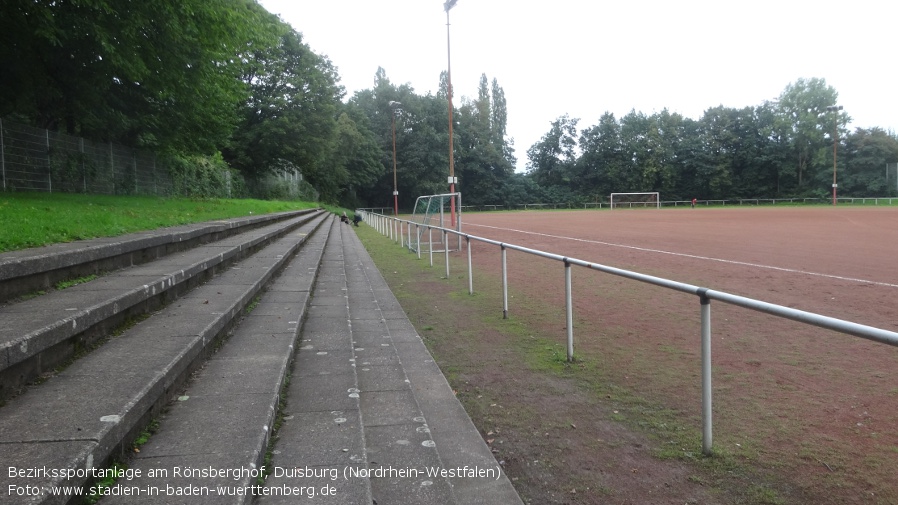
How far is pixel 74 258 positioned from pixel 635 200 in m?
75.3

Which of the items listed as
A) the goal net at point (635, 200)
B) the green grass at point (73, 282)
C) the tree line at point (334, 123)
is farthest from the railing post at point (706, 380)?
the goal net at point (635, 200)

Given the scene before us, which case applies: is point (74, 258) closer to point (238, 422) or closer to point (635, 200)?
point (238, 422)

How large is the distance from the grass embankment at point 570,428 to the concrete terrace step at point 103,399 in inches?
72.7

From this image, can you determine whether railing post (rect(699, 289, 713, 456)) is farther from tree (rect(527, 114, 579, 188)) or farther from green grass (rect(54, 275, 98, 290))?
tree (rect(527, 114, 579, 188))

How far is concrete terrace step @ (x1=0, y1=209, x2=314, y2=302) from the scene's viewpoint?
3.67m

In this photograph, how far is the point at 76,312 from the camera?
10.6 feet

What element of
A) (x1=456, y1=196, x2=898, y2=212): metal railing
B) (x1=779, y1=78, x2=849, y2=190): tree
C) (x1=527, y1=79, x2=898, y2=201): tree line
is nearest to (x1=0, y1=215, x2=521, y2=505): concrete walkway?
(x1=456, y1=196, x2=898, y2=212): metal railing

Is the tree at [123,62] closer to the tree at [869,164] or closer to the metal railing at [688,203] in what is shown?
the metal railing at [688,203]

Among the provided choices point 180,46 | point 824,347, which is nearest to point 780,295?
point 824,347

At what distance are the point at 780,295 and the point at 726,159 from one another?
7617 centimetres

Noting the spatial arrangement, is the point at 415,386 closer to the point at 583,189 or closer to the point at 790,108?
the point at 583,189

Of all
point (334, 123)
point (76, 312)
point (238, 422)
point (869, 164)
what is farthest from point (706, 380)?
point (869, 164)

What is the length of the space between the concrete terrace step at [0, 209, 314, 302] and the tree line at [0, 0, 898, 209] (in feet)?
22.3

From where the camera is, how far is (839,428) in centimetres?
357
